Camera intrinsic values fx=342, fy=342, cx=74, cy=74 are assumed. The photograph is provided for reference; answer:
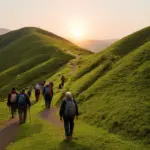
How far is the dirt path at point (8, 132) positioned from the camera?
862 inches

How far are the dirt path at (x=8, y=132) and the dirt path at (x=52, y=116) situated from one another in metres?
3.00

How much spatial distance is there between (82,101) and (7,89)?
46.6 m

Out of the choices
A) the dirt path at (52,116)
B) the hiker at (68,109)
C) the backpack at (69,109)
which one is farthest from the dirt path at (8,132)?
the backpack at (69,109)

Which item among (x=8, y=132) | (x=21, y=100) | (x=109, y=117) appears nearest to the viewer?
(x=8, y=132)

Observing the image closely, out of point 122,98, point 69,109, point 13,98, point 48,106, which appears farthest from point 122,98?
point 48,106

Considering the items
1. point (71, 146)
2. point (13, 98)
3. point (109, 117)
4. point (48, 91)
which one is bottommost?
point (71, 146)

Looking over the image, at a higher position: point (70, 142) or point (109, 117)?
point (109, 117)

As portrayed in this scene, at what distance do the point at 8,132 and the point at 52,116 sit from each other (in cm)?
726

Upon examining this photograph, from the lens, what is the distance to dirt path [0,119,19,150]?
71.8ft

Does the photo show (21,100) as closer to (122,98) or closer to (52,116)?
(52,116)

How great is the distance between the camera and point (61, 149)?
1902 centimetres

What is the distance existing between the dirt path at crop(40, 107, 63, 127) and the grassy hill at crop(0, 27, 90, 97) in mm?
40748

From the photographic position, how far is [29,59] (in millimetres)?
111938

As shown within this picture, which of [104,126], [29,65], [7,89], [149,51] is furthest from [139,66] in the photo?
[29,65]
